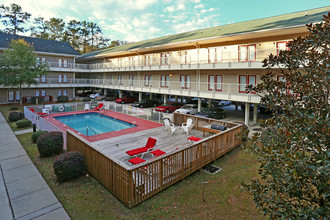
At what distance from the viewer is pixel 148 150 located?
36.0 feet

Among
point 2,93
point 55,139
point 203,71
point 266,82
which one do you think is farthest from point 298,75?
point 2,93

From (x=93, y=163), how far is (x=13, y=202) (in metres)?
2.92

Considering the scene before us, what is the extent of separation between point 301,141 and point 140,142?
11133 millimetres

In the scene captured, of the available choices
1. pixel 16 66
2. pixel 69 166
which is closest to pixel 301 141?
pixel 69 166

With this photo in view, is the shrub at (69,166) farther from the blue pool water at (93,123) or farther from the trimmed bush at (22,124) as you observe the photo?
the trimmed bush at (22,124)

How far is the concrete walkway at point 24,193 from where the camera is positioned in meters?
6.33

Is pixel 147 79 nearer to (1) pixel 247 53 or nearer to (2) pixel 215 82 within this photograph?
(2) pixel 215 82

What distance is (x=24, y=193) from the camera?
293 inches

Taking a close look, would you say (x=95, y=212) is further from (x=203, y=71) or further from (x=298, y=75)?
(x=203, y=71)

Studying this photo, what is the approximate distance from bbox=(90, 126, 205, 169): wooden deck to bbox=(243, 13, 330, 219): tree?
804 centimetres

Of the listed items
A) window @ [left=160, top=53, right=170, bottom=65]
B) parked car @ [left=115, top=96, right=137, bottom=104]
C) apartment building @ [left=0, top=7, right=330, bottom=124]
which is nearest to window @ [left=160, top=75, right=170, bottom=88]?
apartment building @ [left=0, top=7, right=330, bottom=124]

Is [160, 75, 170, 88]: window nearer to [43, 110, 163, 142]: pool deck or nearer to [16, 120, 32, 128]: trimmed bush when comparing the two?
[43, 110, 163, 142]: pool deck

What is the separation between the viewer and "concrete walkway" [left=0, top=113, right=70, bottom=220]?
Result: 633 cm

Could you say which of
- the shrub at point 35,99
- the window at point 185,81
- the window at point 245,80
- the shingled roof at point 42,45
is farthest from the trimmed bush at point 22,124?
the shingled roof at point 42,45
